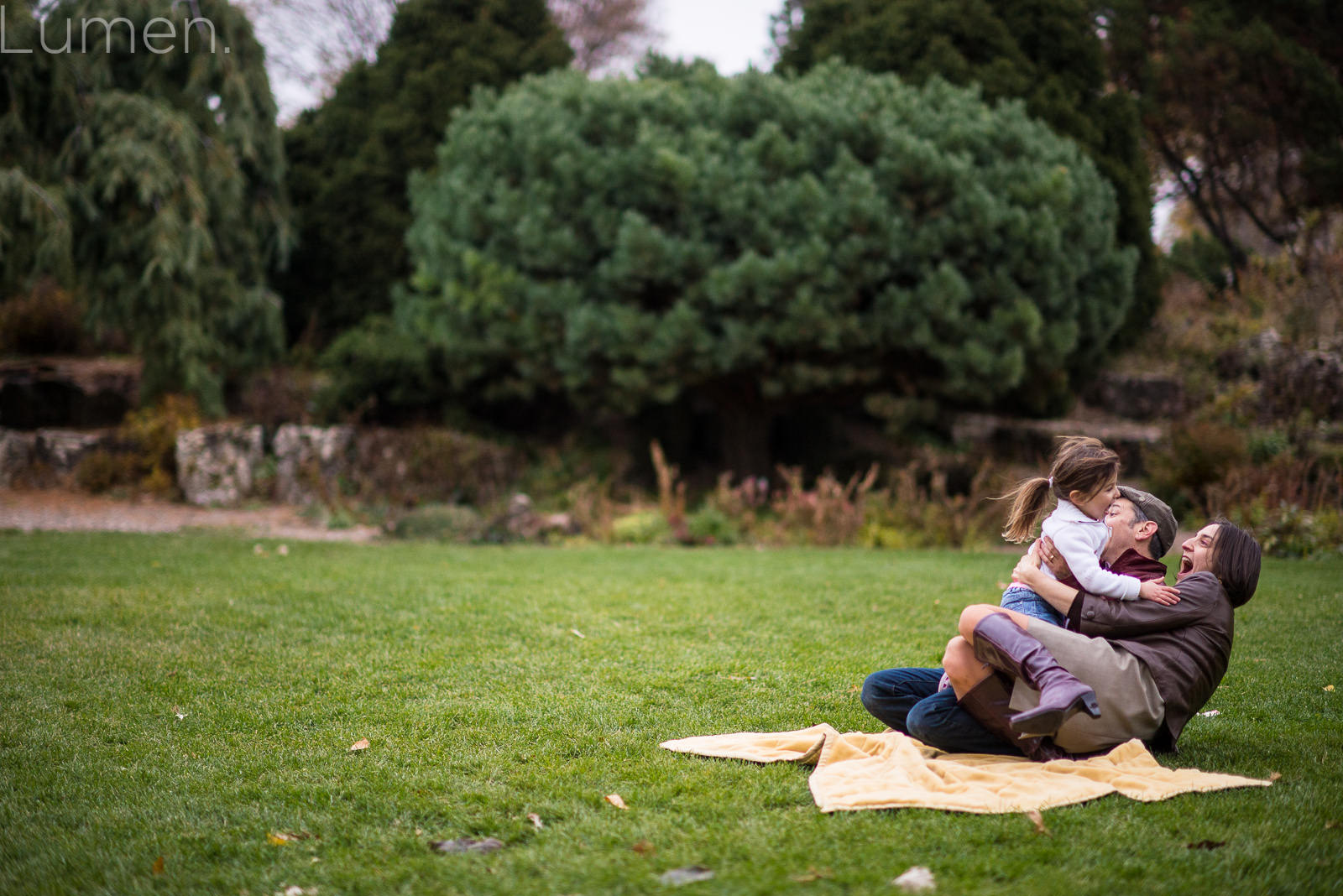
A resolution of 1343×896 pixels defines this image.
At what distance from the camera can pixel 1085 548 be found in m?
3.62

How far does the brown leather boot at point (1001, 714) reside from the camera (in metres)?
3.51

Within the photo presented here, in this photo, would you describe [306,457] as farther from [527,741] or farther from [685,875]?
[685,875]

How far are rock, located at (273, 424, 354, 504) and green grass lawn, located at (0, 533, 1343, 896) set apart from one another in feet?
15.7

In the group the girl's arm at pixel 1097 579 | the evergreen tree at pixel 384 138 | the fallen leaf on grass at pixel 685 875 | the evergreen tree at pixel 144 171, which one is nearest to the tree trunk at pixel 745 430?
the evergreen tree at pixel 384 138

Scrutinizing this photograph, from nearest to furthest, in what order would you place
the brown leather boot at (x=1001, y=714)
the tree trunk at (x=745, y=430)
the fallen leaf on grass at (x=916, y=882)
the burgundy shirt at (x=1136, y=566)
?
the fallen leaf on grass at (x=916, y=882)
the brown leather boot at (x=1001, y=714)
the burgundy shirt at (x=1136, y=566)
the tree trunk at (x=745, y=430)

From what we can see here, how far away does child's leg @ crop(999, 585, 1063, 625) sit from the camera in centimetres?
372

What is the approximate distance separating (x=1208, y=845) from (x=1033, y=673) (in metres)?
0.68

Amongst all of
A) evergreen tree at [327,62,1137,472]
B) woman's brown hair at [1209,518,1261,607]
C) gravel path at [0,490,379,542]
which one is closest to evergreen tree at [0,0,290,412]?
gravel path at [0,490,379,542]

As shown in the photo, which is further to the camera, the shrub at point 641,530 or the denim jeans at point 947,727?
the shrub at point 641,530

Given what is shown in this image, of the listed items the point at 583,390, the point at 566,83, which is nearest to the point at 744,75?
the point at 566,83

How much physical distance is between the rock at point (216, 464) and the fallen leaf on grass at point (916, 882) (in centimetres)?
1150

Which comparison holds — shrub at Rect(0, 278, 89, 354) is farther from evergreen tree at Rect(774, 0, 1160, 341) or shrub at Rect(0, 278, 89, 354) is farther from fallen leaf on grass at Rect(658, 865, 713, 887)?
fallen leaf on grass at Rect(658, 865, 713, 887)

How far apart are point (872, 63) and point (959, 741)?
39.6 ft

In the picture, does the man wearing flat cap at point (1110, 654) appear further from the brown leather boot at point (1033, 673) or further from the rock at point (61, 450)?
the rock at point (61, 450)
